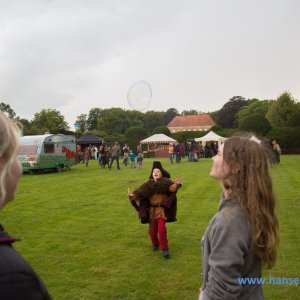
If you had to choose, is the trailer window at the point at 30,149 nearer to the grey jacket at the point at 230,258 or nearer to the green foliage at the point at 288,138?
the grey jacket at the point at 230,258

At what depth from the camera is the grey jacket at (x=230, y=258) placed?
2.20 metres

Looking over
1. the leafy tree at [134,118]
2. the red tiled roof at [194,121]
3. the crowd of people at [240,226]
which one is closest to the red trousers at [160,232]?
the crowd of people at [240,226]

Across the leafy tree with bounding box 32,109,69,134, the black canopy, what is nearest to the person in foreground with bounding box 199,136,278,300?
the black canopy

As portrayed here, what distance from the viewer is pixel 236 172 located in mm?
2404

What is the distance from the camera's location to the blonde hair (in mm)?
A: 1359

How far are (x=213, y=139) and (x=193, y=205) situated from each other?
31.7 m

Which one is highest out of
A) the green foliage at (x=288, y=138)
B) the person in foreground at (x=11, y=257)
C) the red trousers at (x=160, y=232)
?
the person in foreground at (x=11, y=257)

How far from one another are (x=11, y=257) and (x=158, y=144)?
45358 mm

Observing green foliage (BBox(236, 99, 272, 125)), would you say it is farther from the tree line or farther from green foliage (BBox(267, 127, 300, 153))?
green foliage (BBox(267, 127, 300, 153))

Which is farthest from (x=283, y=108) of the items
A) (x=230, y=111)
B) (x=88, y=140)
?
(x=230, y=111)

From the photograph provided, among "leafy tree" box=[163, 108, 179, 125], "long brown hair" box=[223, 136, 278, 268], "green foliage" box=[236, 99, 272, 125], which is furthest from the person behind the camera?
"leafy tree" box=[163, 108, 179, 125]

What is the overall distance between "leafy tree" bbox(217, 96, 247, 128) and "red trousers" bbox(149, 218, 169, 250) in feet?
283

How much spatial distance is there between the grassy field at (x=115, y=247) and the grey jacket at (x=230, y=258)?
0.45 meters

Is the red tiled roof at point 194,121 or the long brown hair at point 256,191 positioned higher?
the long brown hair at point 256,191
